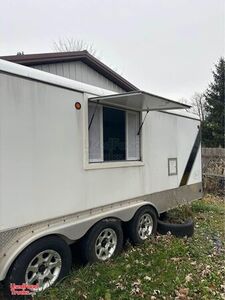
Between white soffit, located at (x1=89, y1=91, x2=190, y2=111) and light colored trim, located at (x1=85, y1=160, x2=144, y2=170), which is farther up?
white soffit, located at (x1=89, y1=91, x2=190, y2=111)

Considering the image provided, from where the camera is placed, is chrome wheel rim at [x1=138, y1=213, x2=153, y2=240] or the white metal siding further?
the white metal siding

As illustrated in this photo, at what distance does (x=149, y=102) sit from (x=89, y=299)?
278cm

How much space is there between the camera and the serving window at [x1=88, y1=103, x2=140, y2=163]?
407cm

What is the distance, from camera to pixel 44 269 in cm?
329

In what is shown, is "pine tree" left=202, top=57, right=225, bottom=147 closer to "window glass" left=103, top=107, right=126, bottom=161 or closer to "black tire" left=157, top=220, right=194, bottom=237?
"black tire" left=157, top=220, right=194, bottom=237

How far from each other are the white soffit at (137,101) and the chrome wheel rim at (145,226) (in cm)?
180

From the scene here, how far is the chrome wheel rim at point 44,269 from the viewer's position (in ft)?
10.3

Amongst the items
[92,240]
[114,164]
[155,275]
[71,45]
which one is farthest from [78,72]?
[71,45]

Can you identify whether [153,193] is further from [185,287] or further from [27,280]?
[27,280]

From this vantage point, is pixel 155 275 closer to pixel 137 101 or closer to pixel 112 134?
pixel 112 134

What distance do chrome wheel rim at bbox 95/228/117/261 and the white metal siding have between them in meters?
5.13

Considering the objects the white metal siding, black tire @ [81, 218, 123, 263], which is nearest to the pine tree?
the white metal siding

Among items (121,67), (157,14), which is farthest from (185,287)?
(121,67)

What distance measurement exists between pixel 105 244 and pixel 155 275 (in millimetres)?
829
